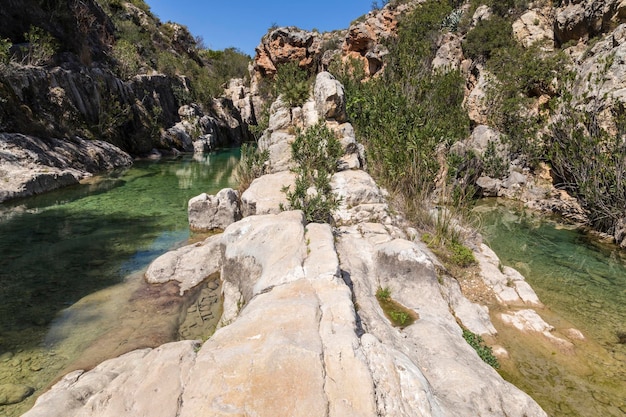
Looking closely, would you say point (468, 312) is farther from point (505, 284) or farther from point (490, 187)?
point (490, 187)

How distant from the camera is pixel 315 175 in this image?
31.7ft

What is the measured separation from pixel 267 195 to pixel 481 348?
233 inches

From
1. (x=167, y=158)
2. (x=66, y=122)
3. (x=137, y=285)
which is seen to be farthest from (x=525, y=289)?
(x=167, y=158)

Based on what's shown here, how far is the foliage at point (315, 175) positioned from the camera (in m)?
7.75

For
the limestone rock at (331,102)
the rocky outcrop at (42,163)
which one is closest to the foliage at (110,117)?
the rocky outcrop at (42,163)

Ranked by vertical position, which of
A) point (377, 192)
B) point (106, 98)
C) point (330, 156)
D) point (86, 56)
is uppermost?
point (86, 56)

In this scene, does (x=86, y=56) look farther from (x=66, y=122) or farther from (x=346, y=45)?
(x=346, y=45)

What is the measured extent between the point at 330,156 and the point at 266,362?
7640mm

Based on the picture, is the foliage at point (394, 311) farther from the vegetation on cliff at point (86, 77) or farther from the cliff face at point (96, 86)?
the vegetation on cliff at point (86, 77)

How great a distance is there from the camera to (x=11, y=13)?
76.3 feet

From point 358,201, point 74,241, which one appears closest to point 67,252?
point 74,241

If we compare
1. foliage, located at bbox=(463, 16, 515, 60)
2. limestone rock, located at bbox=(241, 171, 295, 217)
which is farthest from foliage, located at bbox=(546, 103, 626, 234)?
foliage, located at bbox=(463, 16, 515, 60)

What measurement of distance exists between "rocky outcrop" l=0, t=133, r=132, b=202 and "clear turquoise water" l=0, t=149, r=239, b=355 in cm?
78

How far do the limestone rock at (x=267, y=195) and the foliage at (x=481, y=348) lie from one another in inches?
186
